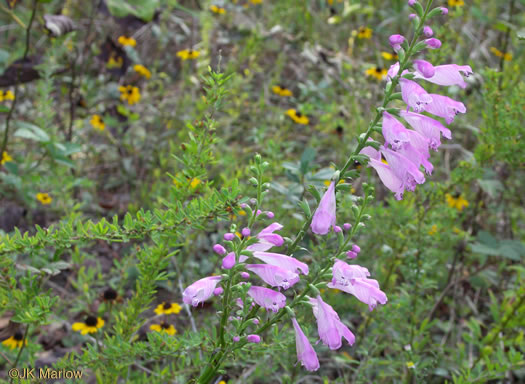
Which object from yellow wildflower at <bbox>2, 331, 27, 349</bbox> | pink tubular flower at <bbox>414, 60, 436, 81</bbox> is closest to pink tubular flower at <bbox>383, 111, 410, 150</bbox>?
pink tubular flower at <bbox>414, 60, 436, 81</bbox>

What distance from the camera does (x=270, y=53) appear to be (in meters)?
4.98

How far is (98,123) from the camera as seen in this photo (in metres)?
3.49

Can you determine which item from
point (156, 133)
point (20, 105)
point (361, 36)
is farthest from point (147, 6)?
point (361, 36)

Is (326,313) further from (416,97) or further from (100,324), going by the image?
(100,324)

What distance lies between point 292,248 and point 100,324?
124 cm

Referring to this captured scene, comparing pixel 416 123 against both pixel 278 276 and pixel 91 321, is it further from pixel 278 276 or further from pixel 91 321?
pixel 91 321

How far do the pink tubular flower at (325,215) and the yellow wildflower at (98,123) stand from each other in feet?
9.11

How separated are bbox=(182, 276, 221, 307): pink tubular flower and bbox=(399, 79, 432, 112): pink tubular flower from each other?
599 mm

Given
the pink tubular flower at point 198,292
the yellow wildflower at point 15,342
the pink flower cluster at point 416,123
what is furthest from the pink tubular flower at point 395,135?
the yellow wildflower at point 15,342

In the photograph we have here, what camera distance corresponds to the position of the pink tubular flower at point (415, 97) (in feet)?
3.46

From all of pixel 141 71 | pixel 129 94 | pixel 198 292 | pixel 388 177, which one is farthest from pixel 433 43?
pixel 141 71

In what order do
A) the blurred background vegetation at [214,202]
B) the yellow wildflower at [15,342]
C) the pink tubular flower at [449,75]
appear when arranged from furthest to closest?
1. the yellow wildflower at [15,342]
2. the blurred background vegetation at [214,202]
3. the pink tubular flower at [449,75]

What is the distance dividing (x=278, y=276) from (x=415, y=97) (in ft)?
1.64

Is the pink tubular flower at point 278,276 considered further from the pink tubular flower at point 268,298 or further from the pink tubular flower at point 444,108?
the pink tubular flower at point 444,108
